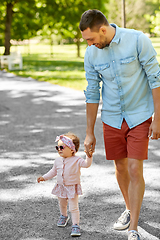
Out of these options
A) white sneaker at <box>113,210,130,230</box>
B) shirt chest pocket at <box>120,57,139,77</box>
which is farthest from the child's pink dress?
shirt chest pocket at <box>120,57,139,77</box>

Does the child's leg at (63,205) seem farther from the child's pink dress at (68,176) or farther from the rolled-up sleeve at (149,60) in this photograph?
the rolled-up sleeve at (149,60)

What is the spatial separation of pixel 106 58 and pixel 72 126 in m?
4.48

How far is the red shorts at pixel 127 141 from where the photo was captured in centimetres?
308

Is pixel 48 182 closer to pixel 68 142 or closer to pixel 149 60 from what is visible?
pixel 68 142

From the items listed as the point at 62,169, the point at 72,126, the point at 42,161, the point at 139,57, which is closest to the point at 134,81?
the point at 139,57

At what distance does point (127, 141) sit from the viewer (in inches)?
125

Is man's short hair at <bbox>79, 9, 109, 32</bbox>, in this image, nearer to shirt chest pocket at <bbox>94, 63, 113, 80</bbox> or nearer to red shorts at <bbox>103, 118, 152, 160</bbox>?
shirt chest pocket at <bbox>94, 63, 113, 80</bbox>

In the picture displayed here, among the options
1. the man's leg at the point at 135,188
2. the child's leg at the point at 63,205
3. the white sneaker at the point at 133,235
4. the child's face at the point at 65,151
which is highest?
the child's face at the point at 65,151

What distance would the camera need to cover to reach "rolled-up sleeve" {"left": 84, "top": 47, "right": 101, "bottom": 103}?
3.20 m

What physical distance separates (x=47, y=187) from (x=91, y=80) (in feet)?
5.50

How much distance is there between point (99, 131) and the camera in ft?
23.2

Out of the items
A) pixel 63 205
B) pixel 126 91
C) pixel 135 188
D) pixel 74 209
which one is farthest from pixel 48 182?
pixel 126 91

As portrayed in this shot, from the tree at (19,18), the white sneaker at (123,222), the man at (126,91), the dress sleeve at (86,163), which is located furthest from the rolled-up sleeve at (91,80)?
the tree at (19,18)

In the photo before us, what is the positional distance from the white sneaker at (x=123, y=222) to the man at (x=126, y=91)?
10.3 inches
